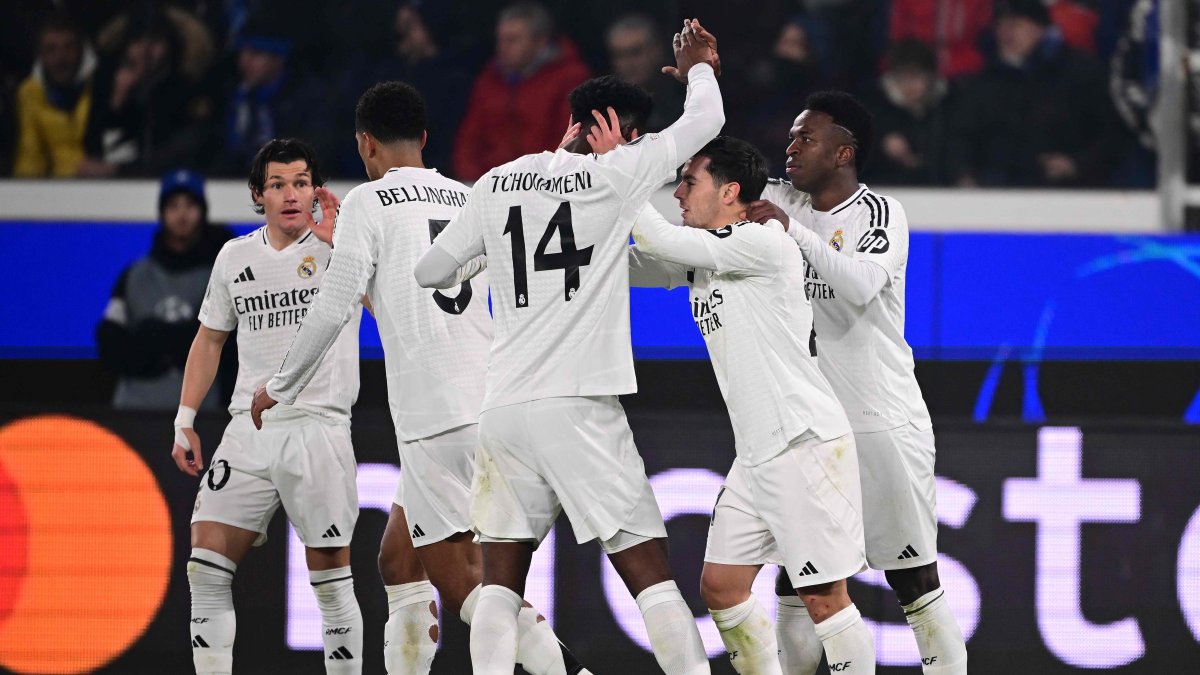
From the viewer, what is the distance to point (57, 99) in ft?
31.2

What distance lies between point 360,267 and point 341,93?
15.7 feet

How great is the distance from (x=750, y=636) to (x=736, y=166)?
1464 millimetres

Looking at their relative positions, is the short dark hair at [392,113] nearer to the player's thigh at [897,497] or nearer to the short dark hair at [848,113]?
the short dark hair at [848,113]

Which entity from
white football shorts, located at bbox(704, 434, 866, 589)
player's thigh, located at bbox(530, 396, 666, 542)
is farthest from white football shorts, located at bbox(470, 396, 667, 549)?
white football shorts, located at bbox(704, 434, 866, 589)

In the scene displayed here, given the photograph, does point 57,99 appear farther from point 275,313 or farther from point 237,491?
point 237,491

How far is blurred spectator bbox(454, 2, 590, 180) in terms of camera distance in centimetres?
922

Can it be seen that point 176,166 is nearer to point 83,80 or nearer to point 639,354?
point 83,80

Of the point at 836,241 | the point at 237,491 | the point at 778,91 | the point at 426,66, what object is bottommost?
the point at 237,491

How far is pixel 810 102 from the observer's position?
17.8ft

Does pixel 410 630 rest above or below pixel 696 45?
below

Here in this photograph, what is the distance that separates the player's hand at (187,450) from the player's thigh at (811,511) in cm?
234

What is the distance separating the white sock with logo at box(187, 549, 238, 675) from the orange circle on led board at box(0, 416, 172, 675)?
0.68m

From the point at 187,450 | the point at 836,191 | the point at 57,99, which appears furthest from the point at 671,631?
the point at 57,99

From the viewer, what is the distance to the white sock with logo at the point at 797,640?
521 cm
